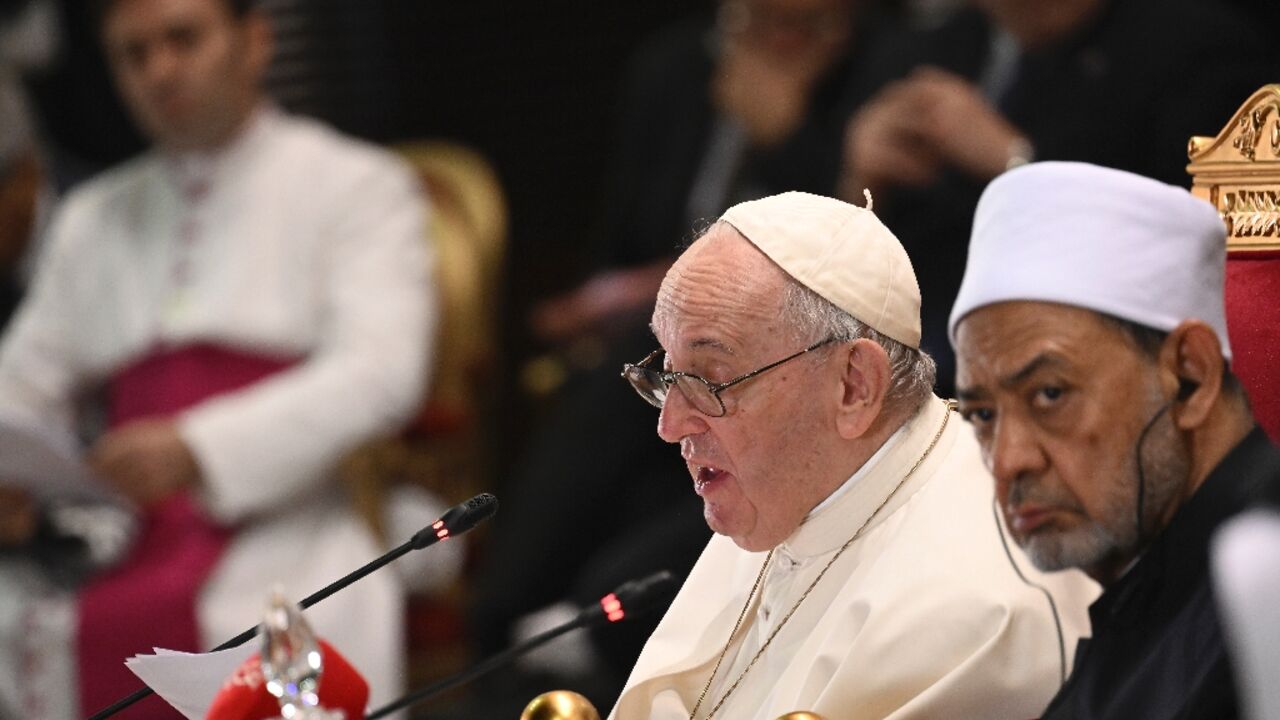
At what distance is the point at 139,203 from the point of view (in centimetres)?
534

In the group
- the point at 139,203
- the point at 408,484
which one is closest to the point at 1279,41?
the point at 408,484

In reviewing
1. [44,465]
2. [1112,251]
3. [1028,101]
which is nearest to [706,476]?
[1112,251]

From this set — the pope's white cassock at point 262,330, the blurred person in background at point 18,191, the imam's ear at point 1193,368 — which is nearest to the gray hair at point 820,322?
the imam's ear at point 1193,368

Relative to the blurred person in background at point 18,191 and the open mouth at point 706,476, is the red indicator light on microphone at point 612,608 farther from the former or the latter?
the blurred person in background at point 18,191

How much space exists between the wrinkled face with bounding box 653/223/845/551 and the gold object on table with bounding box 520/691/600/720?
298mm

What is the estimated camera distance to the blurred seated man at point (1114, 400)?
2371 millimetres

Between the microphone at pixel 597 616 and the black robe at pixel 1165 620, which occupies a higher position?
the microphone at pixel 597 616

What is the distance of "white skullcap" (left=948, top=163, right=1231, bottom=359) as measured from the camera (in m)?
2.43

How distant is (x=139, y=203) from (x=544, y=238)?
187cm

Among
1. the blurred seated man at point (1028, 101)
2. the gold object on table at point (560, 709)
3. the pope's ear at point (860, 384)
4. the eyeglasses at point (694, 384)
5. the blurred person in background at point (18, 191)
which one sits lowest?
the gold object on table at point (560, 709)

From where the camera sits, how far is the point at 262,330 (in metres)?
5.01

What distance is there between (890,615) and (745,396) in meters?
0.33

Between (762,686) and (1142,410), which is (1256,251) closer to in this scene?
(1142,410)

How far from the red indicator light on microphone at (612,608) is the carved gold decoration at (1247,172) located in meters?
0.97
